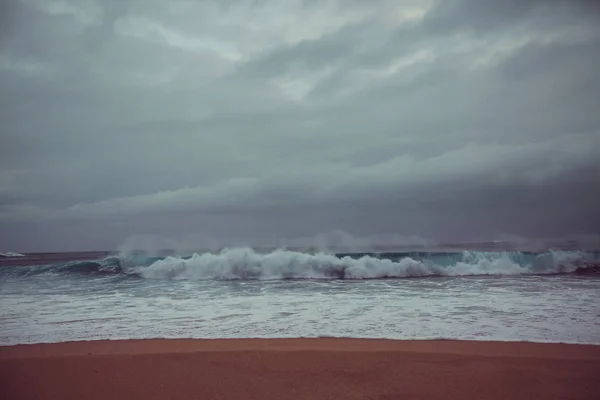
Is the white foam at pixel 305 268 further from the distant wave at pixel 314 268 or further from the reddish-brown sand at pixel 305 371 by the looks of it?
the reddish-brown sand at pixel 305 371

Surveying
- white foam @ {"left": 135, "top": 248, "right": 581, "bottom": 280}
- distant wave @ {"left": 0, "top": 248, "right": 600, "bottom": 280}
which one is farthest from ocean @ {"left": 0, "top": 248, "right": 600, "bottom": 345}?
distant wave @ {"left": 0, "top": 248, "right": 600, "bottom": 280}

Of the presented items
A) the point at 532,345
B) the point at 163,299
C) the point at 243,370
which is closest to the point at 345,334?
the point at 243,370

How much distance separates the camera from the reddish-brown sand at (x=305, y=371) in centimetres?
380

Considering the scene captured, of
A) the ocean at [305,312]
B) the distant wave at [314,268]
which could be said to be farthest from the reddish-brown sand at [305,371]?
the distant wave at [314,268]

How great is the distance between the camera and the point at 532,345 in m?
5.23

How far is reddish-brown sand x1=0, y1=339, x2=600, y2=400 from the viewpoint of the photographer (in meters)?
3.80

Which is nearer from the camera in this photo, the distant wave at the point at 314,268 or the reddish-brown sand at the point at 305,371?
the reddish-brown sand at the point at 305,371

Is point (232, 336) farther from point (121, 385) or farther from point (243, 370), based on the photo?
point (121, 385)

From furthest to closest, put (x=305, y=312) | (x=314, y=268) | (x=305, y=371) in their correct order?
(x=314, y=268), (x=305, y=312), (x=305, y=371)

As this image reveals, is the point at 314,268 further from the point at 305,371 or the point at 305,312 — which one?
the point at 305,371

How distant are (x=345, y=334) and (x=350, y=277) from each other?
1099cm

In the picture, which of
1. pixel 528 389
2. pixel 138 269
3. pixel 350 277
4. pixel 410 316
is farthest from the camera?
pixel 138 269

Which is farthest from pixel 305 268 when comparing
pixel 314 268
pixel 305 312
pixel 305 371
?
pixel 305 371

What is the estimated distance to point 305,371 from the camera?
14.0ft
